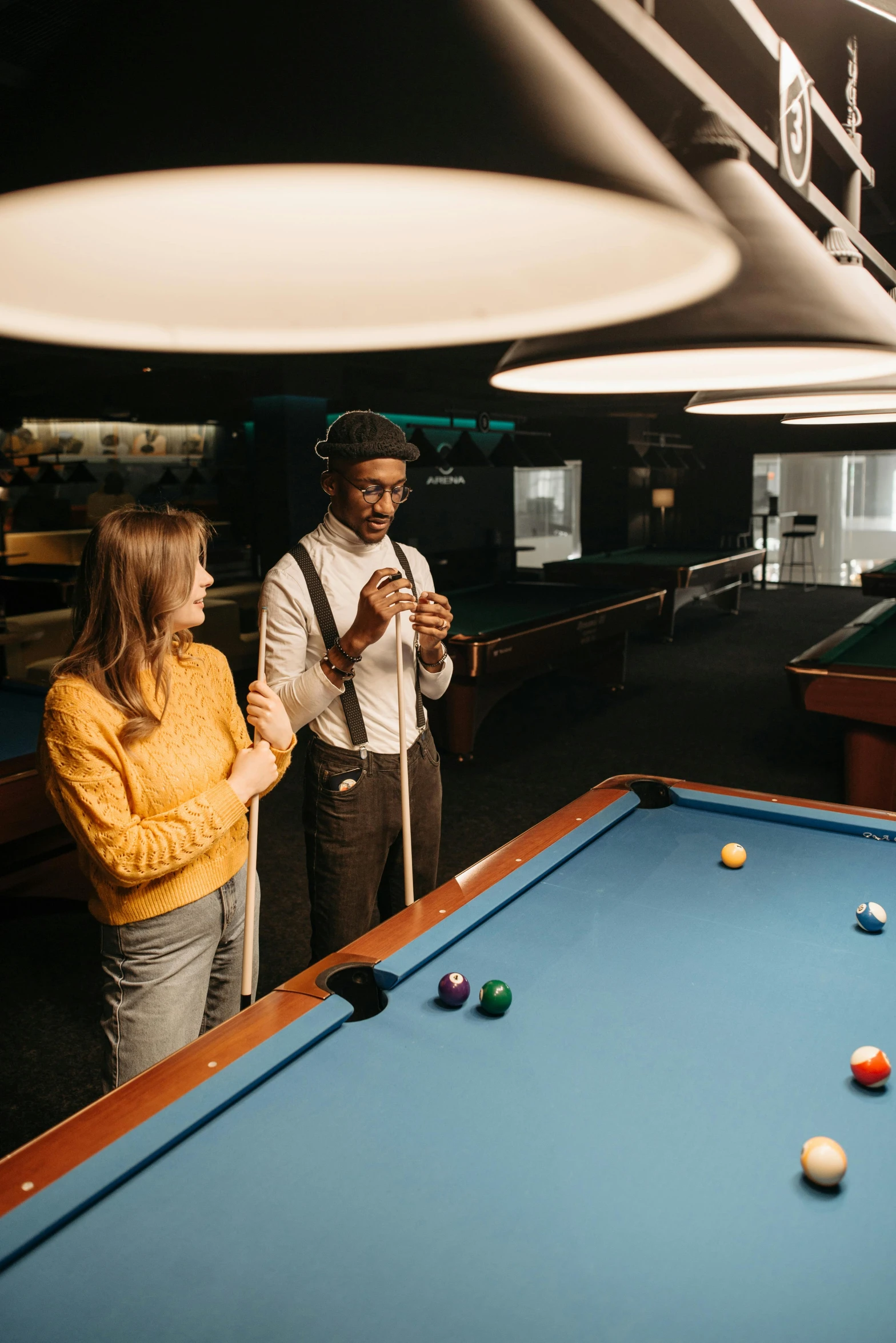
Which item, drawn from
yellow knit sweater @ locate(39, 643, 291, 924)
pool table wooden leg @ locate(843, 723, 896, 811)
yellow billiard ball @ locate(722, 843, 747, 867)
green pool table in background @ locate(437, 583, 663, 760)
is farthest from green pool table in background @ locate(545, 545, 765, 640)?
yellow knit sweater @ locate(39, 643, 291, 924)

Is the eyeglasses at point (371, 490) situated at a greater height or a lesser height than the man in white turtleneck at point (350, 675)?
greater

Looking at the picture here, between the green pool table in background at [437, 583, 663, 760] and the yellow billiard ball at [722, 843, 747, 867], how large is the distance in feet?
7.42

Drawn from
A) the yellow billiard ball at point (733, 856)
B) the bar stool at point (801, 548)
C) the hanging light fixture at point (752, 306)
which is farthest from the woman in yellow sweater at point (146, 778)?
the bar stool at point (801, 548)

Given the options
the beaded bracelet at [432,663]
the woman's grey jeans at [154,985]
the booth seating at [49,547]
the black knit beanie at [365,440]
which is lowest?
the woman's grey jeans at [154,985]

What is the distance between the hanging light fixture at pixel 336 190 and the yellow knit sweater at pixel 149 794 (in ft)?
1.98

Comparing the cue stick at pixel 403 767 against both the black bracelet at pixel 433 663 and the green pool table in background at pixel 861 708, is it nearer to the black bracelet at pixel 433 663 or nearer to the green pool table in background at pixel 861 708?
the black bracelet at pixel 433 663

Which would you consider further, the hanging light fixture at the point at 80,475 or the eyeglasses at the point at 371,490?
the hanging light fixture at the point at 80,475

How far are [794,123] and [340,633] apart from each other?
4.58 feet

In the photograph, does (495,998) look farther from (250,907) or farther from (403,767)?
(403,767)

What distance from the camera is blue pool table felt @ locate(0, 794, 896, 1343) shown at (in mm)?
810

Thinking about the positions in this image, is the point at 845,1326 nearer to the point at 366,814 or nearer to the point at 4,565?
the point at 366,814

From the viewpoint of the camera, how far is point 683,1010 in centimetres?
129

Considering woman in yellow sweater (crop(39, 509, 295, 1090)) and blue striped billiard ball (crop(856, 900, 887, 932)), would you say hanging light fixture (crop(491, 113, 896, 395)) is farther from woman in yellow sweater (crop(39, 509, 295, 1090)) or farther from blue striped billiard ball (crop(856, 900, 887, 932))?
blue striped billiard ball (crop(856, 900, 887, 932))

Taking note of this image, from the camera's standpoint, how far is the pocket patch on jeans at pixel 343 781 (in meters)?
1.95
